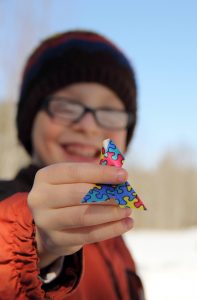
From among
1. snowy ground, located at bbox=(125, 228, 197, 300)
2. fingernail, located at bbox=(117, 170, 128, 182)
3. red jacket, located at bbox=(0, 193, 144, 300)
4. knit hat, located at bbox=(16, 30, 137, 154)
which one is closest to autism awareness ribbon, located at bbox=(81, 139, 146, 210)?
fingernail, located at bbox=(117, 170, 128, 182)

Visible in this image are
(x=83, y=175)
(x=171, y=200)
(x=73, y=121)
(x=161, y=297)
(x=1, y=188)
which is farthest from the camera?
(x=171, y=200)

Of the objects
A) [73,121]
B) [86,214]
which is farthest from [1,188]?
[73,121]

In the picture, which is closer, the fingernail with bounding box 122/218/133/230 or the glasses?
the fingernail with bounding box 122/218/133/230

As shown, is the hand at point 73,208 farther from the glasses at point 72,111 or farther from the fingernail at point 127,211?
the glasses at point 72,111

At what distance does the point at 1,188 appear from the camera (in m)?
0.89

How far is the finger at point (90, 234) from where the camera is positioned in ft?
2.00

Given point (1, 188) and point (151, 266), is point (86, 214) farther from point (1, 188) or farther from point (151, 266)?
point (151, 266)

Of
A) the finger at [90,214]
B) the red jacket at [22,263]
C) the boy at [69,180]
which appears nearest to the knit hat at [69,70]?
the boy at [69,180]

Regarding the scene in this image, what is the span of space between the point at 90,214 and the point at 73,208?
3cm

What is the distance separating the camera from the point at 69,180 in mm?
597

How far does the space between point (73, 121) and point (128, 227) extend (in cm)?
88

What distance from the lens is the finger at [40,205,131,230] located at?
59cm

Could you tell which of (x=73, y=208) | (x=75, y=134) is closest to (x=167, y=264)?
(x=75, y=134)

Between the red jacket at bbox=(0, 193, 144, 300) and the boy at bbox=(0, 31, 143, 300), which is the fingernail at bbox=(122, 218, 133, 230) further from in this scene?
the red jacket at bbox=(0, 193, 144, 300)
